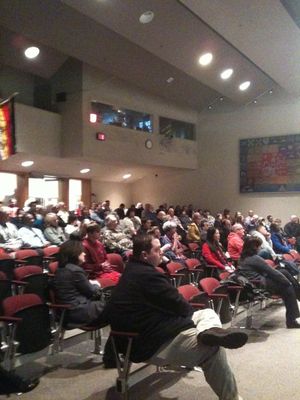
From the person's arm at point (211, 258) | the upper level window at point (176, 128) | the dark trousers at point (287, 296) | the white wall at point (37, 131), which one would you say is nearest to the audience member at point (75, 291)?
the dark trousers at point (287, 296)

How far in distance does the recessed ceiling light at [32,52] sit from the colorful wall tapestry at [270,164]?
24.1 feet

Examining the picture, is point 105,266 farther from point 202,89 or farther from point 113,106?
point 202,89

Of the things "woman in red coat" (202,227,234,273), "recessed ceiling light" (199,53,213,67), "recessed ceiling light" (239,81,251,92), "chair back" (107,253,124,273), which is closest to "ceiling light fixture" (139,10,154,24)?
"recessed ceiling light" (199,53,213,67)

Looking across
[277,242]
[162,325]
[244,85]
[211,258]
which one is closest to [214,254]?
[211,258]

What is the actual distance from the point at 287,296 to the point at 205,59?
23.4ft

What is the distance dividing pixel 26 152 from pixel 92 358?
Result: 290 inches

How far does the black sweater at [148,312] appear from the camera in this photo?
2.91 meters

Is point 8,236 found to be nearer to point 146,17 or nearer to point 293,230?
point 146,17

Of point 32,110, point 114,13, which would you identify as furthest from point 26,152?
point 114,13

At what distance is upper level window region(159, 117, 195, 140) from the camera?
549 inches

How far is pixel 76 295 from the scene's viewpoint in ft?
12.3

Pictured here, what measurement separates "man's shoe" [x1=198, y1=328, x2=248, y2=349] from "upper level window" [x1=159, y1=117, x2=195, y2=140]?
11431 mm

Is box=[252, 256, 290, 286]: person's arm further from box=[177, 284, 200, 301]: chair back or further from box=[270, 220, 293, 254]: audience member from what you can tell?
box=[270, 220, 293, 254]: audience member

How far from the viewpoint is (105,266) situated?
5.29 metres
